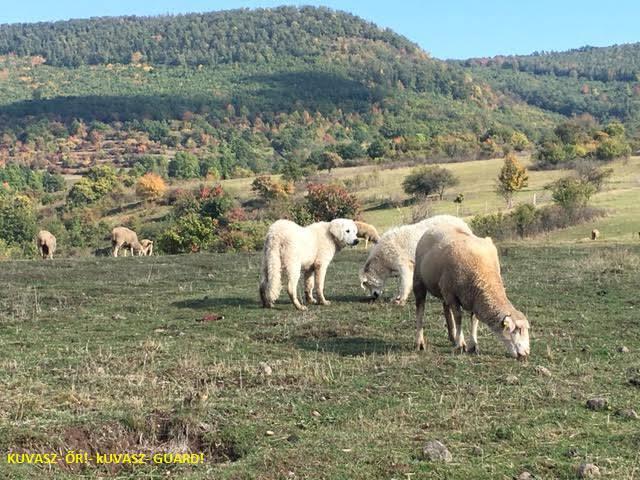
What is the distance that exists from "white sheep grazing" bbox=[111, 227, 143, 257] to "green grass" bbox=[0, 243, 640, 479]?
2414cm

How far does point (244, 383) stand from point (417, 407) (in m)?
2.34

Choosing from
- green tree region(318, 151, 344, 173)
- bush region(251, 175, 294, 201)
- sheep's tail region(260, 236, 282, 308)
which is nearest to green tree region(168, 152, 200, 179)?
green tree region(318, 151, 344, 173)

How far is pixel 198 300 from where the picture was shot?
1722 centimetres

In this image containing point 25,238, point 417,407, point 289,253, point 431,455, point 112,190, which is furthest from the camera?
point 112,190

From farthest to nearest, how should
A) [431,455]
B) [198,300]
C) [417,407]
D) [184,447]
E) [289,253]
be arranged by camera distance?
[198,300] → [289,253] → [417,407] → [184,447] → [431,455]

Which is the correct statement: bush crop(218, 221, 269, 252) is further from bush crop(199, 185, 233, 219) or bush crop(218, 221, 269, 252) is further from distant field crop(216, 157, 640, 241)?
bush crop(199, 185, 233, 219)

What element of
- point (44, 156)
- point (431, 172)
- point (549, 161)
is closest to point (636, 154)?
point (549, 161)

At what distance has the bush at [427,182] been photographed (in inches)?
3002

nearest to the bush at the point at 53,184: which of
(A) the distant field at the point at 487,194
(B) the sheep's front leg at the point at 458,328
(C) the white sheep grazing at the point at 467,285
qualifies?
(A) the distant field at the point at 487,194

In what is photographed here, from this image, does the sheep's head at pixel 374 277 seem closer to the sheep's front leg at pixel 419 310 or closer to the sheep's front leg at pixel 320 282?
the sheep's front leg at pixel 320 282

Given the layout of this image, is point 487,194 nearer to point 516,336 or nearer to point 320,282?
Result: point 320,282

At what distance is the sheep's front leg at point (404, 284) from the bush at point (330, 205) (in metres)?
44.1

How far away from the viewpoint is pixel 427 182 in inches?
2995

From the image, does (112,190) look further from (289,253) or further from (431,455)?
(431,455)
